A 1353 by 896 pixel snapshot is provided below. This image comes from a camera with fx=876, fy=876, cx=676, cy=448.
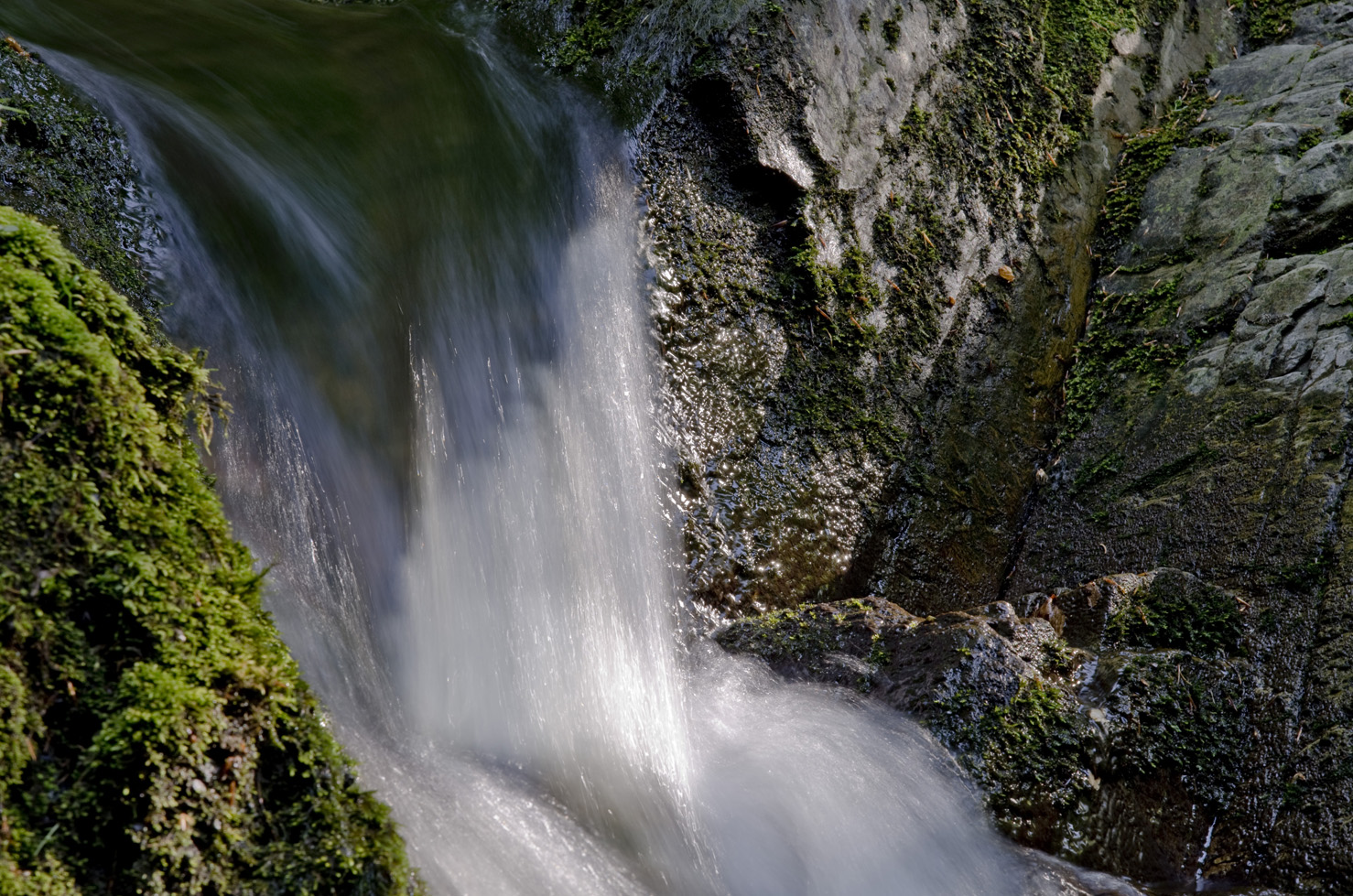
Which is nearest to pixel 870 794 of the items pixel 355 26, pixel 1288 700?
pixel 1288 700

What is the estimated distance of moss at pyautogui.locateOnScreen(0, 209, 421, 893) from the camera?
157 centimetres

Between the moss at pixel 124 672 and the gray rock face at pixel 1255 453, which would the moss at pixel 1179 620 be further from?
the moss at pixel 124 672

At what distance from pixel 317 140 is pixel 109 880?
128 inches

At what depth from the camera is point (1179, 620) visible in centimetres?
348

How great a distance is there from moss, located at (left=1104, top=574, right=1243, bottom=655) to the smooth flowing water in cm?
108

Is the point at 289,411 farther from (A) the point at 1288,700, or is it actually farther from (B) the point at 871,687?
(A) the point at 1288,700

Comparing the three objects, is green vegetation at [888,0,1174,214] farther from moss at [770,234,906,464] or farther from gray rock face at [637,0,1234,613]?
moss at [770,234,906,464]

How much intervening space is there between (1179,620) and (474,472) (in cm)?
285

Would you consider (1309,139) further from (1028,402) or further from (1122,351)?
(1028,402)

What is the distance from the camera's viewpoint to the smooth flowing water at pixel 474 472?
8.88ft

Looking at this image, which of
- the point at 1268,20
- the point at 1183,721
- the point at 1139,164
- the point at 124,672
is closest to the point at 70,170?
the point at 124,672

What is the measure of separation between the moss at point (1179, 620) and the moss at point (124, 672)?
286cm

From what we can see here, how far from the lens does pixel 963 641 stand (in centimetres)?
318

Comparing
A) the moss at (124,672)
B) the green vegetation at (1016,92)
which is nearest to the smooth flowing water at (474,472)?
the moss at (124,672)
